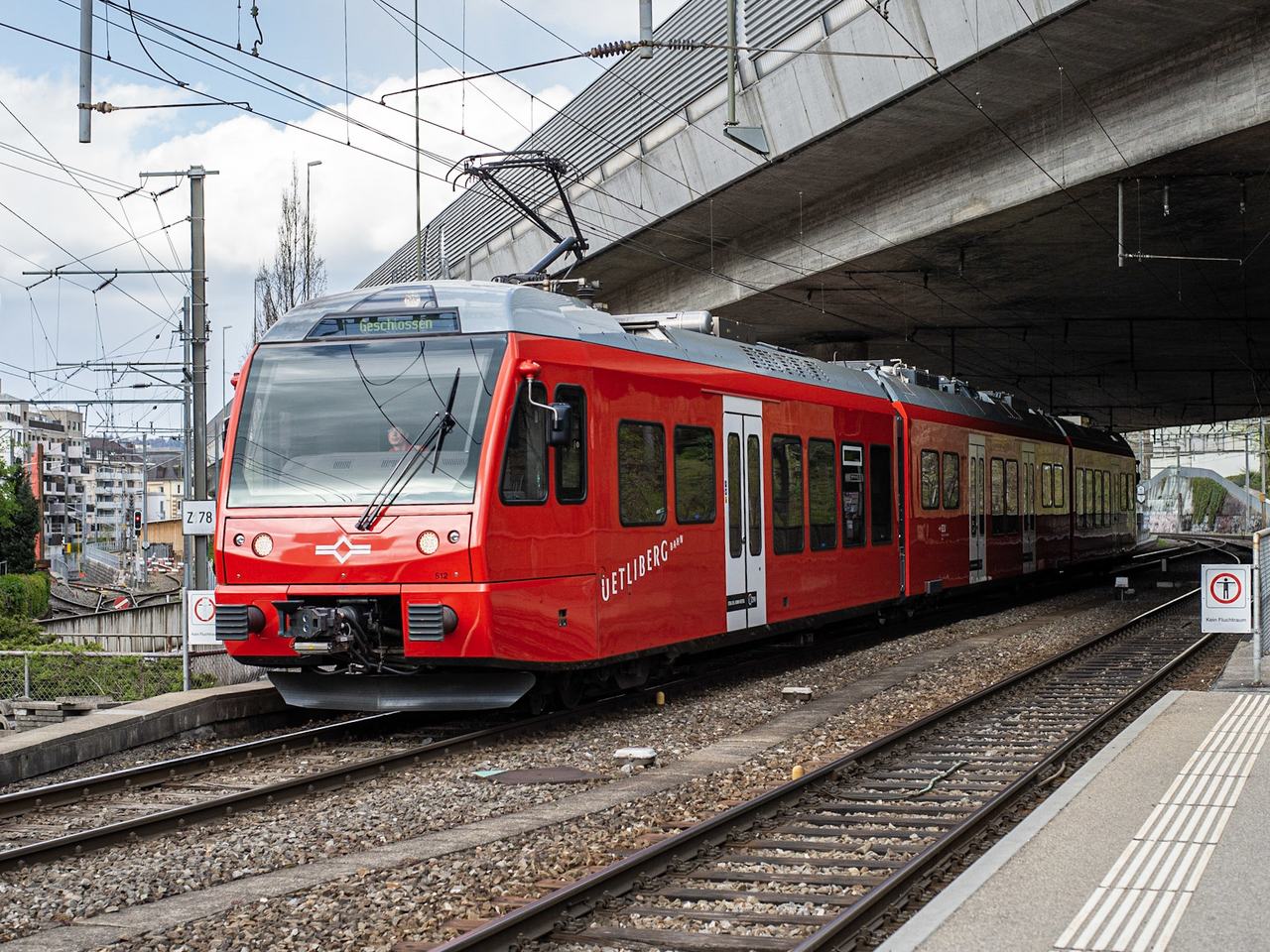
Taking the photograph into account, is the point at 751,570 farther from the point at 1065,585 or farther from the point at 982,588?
the point at 1065,585

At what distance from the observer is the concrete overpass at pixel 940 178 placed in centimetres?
1627

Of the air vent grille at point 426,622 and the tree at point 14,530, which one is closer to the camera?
the air vent grille at point 426,622

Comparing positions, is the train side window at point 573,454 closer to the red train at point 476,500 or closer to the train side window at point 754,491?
the red train at point 476,500

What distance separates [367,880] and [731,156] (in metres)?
17.2

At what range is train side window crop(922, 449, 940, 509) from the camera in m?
19.4

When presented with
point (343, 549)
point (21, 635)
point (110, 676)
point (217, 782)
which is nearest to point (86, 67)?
point (343, 549)

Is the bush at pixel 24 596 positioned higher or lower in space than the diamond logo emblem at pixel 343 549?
lower

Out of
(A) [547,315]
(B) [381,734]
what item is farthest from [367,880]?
(A) [547,315]

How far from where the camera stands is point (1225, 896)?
5566mm

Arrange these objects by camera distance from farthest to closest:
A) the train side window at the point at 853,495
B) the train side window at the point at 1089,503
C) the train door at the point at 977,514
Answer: the train side window at the point at 1089,503 < the train door at the point at 977,514 < the train side window at the point at 853,495

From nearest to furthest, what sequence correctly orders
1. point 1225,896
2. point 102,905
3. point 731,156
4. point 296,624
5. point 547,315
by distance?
point 1225,896 < point 102,905 < point 296,624 < point 547,315 < point 731,156

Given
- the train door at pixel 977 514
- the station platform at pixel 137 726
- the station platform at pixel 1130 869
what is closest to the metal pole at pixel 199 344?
the station platform at pixel 137 726

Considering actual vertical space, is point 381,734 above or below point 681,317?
below

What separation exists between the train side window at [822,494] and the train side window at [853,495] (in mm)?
313
